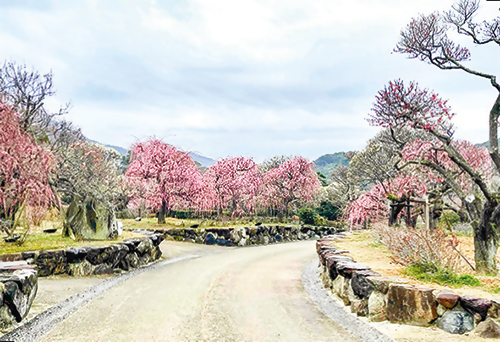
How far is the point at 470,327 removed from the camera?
5223 millimetres

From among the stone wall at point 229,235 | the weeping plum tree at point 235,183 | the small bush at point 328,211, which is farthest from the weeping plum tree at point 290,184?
the stone wall at point 229,235

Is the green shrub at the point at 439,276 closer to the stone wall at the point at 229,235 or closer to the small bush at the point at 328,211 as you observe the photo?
the stone wall at the point at 229,235

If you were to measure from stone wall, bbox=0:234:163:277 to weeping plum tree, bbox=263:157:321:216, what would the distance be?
19.3m

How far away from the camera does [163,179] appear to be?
75.6ft

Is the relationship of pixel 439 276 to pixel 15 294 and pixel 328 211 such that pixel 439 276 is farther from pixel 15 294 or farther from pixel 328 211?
pixel 328 211

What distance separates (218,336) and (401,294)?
2850 millimetres

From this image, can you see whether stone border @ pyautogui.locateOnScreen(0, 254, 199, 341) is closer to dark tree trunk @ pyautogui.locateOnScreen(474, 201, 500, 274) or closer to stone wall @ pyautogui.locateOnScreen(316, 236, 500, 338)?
stone wall @ pyautogui.locateOnScreen(316, 236, 500, 338)

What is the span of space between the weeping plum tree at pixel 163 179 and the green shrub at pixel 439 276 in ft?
57.8

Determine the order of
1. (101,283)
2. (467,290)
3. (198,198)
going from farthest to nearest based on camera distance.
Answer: (198,198)
(101,283)
(467,290)

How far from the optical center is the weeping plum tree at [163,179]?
22.9 m

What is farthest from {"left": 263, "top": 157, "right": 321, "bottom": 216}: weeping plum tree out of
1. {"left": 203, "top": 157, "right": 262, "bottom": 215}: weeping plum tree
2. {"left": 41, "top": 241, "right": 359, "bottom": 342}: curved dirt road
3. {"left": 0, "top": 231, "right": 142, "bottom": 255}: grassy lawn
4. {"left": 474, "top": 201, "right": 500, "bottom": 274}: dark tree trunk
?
{"left": 474, "top": 201, "right": 500, "bottom": 274}: dark tree trunk

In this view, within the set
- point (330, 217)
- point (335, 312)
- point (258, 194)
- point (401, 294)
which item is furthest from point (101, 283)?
point (330, 217)

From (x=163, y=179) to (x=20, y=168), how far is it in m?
13.5

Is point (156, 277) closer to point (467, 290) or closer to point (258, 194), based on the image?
point (467, 290)
